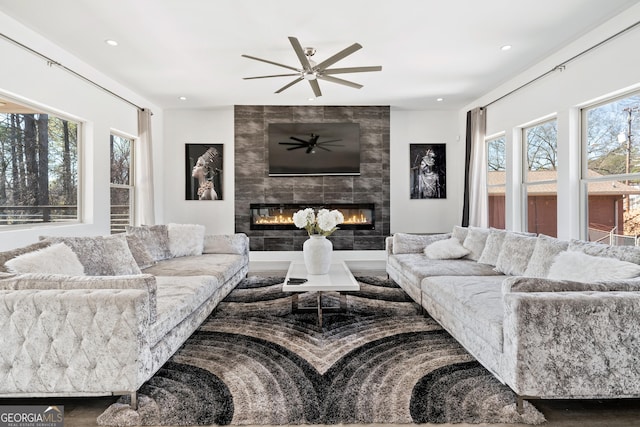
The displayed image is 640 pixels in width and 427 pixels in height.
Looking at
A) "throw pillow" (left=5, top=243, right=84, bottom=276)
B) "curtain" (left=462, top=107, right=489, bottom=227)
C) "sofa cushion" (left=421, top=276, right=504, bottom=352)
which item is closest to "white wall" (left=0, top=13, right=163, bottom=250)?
"throw pillow" (left=5, top=243, right=84, bottom=276)

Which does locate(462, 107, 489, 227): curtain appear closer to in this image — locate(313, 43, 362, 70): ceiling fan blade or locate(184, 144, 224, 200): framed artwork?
locate(313, 43, 362, 70): ceiling fan blade

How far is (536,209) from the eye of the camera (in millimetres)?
4766

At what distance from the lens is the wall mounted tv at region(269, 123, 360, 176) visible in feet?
20.8

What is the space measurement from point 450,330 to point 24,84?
447cm

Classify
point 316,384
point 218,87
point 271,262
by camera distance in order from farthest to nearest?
point 271,262
point 218,87
point 316,384

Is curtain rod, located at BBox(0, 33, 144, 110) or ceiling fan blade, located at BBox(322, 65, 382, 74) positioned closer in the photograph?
curtain rod, located at BBox(0, 33, 144, 110)

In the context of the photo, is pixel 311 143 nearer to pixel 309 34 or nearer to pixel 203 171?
pixel 203 171

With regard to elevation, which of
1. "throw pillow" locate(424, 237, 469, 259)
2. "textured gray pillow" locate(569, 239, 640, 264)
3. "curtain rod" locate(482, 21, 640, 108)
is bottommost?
"throw pillow" locate(424, 237, 469, 259)

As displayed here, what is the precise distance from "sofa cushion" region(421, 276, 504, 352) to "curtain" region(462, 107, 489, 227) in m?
2.79

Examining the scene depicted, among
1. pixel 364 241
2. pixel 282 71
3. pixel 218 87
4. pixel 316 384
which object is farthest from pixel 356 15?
pixel 364 241

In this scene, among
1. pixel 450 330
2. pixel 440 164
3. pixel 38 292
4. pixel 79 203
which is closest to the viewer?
pixel 38 292

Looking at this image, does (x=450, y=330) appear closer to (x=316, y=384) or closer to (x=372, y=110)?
(x=316, y=384)

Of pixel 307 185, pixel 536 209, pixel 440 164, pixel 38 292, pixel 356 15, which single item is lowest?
pixel 38 292

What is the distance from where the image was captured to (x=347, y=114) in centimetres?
636
